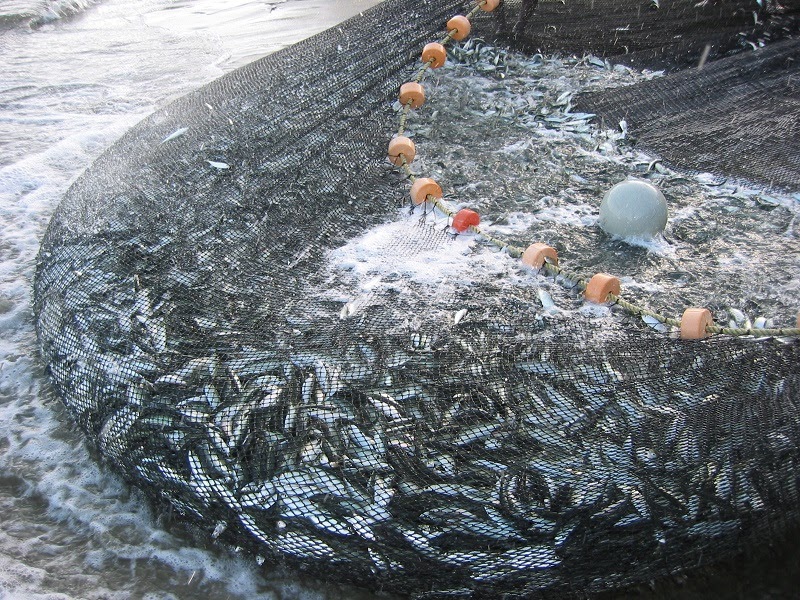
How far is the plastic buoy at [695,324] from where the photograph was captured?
A: 2465 millimetres

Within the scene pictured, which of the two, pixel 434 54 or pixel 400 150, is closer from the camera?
pixel 400 150

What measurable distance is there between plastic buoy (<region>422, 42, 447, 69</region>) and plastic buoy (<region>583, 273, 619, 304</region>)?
2429 mm

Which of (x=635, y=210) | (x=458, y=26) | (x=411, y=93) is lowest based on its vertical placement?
(x=635, y=210)

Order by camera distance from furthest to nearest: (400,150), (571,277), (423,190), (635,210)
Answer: (400,150) < (423,190) < (635,210) < (571,277)

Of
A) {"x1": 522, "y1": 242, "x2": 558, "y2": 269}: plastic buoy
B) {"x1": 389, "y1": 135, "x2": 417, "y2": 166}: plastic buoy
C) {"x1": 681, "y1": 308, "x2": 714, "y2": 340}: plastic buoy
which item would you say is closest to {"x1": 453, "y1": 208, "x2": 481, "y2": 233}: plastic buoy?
{"x1": 522, "y1": 242, "x2": 558, "y2": 269}: plastic buoy

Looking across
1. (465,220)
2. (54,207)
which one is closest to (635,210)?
(465,220)

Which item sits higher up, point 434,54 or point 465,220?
point 434,54

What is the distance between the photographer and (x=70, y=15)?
827 cm

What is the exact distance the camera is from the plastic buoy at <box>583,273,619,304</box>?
9.19ft

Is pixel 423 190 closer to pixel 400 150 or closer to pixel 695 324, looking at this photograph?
A: pixel 400 150

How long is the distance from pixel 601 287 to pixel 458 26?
9.50ft

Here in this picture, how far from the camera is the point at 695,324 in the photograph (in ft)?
8.11

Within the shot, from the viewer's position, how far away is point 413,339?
93.6 inches

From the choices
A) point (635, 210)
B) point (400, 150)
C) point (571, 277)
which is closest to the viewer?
point (571, 277)
